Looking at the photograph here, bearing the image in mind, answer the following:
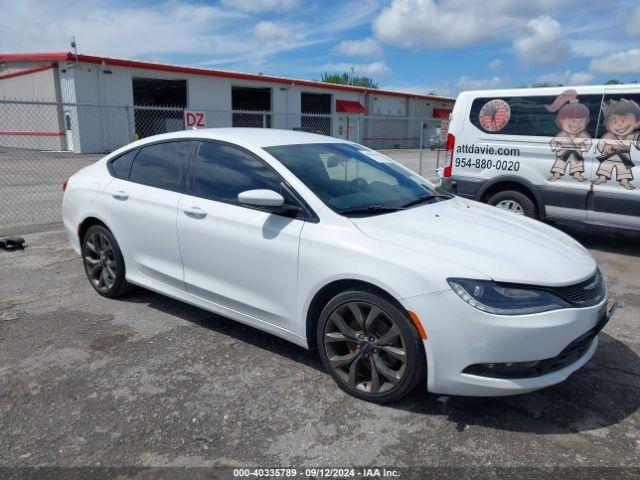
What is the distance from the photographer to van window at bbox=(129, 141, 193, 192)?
407cm

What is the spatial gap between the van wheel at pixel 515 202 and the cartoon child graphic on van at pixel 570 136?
0.48 meters

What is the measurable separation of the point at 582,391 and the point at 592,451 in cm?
65

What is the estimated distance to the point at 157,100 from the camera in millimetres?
39344

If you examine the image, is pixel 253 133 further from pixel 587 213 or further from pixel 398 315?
pixel 587 213

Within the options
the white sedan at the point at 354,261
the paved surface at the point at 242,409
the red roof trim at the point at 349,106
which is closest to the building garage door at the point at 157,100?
the red roof trim at the point at 349,106

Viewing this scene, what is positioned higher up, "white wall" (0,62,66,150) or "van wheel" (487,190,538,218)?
"white wall" (0,62,66,150)

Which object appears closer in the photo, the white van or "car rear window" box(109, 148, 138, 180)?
"car rear window" box(109, 148, 138, 180)

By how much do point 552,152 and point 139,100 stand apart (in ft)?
125

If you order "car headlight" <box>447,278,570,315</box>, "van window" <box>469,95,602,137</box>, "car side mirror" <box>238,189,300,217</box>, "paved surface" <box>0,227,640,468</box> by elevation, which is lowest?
"paved surface" <box>0,227,640,468</box>

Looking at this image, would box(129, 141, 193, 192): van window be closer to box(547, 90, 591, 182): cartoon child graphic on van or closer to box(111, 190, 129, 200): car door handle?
box(111, 190, 129, 200): car door handle

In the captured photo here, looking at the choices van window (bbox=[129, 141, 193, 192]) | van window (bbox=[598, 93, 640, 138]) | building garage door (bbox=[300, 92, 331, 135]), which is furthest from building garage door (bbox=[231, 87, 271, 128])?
van window (bbox=[129, 141, 193, 192])

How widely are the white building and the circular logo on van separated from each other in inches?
378

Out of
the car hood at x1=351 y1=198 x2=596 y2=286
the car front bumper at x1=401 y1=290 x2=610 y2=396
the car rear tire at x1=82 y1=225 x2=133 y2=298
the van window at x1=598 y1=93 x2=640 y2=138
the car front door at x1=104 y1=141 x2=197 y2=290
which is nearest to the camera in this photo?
the car front bumper at x1=401 y1=290 x2=610 y2=396

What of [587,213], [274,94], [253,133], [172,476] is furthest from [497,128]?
[274,94]
